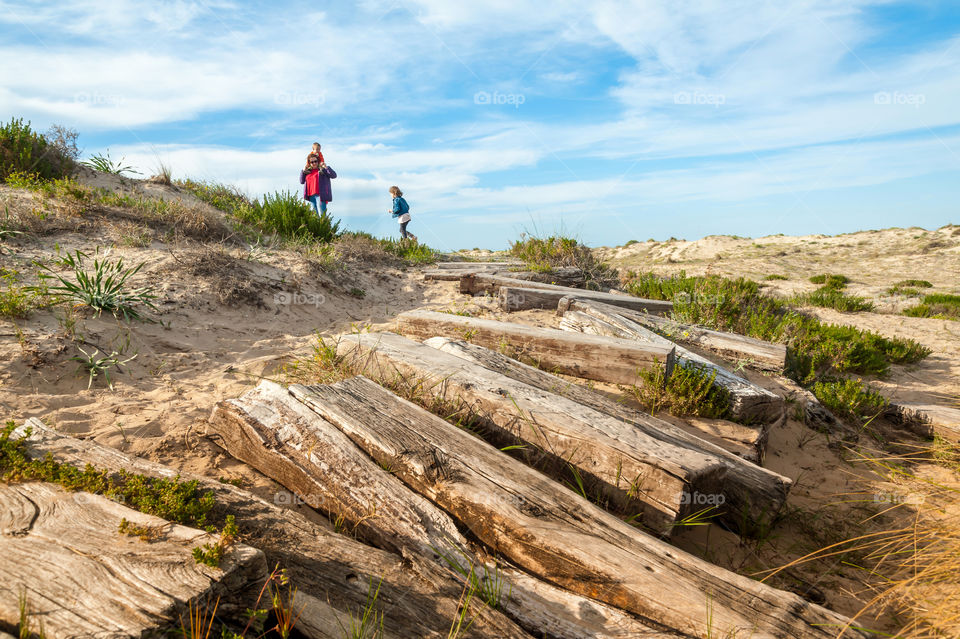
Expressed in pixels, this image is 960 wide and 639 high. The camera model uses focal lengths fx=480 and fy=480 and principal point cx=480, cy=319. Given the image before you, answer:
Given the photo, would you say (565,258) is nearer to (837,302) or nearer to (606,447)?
(837,302)

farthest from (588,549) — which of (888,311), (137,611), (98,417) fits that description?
(888,311)

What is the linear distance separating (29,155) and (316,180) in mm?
5884

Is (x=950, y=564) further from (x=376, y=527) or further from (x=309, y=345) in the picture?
(x=309, y=345)

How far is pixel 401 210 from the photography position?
14.4 metres

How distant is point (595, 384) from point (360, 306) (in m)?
4.82

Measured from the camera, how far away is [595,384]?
4805mm

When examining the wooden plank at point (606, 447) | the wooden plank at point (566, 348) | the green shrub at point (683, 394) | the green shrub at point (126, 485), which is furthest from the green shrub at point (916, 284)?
the green shrub at point (126, 485)

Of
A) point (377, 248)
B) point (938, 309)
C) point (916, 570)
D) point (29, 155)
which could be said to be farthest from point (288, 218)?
point (938, 309)

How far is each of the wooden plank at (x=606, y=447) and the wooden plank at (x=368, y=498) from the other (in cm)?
83

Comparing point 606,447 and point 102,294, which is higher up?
point 102,294

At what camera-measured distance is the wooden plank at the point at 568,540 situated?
2.07 metres

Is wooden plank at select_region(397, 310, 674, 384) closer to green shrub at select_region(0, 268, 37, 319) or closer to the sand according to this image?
the sand

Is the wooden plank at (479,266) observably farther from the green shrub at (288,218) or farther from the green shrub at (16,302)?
the green shrub at (16,302)

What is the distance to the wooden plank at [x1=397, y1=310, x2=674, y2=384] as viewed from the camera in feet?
14.9
